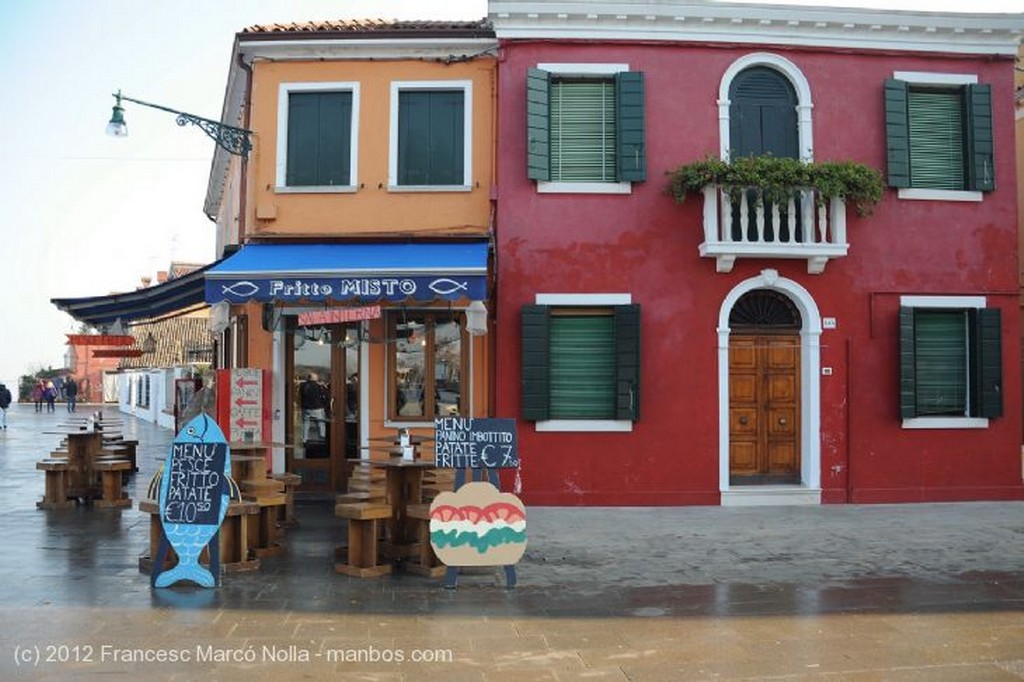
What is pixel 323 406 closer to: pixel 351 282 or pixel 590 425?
pixel 351 282

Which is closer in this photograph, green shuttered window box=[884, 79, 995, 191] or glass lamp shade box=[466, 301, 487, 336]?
glass lamp shade box=[466, 301, 487, 336]

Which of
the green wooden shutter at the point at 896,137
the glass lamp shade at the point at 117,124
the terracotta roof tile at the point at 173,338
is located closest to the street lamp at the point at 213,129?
the glass lamp shade at the point at 117,124

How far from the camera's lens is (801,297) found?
12.9 metres

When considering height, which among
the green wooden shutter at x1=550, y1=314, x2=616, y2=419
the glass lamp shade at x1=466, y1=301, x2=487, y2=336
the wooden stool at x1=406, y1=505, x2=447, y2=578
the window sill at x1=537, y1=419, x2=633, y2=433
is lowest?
the wooden stool at x1=406, y1=505, x2=447, y2=578

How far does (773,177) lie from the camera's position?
12188mm

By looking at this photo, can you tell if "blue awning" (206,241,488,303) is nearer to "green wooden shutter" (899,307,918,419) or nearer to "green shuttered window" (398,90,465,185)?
"green shuttered window" (398,90,465,185)

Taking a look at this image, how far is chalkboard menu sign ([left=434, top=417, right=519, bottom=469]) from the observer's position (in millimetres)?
8172

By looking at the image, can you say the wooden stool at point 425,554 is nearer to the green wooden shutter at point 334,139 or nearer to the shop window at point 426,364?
the shop window at point 426,364

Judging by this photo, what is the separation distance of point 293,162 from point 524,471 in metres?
5.32

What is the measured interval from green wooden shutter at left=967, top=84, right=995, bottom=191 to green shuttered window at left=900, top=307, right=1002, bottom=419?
1.84m

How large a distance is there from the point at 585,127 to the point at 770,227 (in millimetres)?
2849

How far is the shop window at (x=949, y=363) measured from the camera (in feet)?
42.3

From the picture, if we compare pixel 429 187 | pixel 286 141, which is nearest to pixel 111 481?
pixel 286 141

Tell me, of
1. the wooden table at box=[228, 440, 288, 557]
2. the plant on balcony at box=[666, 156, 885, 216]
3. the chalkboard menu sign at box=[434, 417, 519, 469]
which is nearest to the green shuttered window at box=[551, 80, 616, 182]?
the plant on balcony at box=[666, 156, 885, 216]
